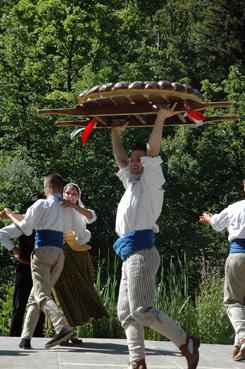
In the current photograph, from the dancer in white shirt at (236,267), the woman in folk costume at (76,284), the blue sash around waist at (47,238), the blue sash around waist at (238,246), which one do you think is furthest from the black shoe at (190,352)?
the woman in folk costume at (76,284)

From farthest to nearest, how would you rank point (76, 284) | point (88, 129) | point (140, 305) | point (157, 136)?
1. point (76, 284)
2. point (88, 129)
3. point (157, 136)
4. point (140, 305)

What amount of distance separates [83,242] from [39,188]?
962 cm

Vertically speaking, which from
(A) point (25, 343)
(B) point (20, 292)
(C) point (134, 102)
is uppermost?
(C) point (134, 102)

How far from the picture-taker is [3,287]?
50.1 feet

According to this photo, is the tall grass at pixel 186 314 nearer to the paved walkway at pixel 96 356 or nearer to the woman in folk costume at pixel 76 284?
the woman in folk costume at pixel 76 284

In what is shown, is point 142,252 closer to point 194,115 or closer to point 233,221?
point 194,115

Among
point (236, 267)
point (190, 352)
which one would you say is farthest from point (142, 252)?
point (236, 267)

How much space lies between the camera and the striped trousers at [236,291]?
26.8 ft

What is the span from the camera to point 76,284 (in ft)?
30.2

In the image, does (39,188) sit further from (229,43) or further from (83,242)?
(229,43)

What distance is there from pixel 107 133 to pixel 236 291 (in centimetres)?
1289

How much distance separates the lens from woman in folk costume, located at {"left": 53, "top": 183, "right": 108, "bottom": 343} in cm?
905

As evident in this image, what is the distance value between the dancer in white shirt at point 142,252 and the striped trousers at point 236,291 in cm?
141

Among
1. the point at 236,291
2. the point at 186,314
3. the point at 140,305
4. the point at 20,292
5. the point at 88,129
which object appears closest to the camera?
the point at 140,305
